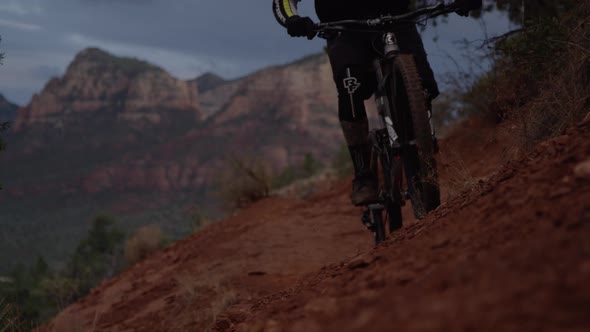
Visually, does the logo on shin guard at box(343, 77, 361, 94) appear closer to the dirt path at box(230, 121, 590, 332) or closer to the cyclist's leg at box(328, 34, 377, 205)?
the cyclist's leg at box(328, 34, 377, 205)

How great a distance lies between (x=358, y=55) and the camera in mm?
3473

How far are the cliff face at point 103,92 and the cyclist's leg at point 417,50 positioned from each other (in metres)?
134

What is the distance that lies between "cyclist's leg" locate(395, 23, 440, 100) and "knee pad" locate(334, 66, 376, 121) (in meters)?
0.30

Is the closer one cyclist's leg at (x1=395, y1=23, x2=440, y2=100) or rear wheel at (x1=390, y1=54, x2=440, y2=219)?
rear wheel at (x1=390, y1=54, x2=440, y2=219)

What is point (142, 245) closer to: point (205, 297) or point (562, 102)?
point (205, 297)

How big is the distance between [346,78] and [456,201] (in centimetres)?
118

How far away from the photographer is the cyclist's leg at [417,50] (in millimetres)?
3291

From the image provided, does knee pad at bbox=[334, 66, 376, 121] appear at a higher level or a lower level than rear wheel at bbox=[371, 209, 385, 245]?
higher

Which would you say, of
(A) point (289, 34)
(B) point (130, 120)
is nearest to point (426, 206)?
(A) point (289, 34)

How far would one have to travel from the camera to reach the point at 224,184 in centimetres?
1222

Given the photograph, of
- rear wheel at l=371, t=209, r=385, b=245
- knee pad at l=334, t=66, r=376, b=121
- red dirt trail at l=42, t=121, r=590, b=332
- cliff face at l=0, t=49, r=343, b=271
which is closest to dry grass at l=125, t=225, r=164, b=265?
red dirt trail at l=42, t=121, r=590, b=332

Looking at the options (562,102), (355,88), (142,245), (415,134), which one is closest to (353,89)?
(355,88)

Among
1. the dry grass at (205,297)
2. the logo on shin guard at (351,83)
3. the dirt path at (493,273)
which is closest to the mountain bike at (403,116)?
Result: the logo on shin guard at (351,83)

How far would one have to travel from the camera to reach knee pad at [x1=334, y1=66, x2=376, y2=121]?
3.47 metres
